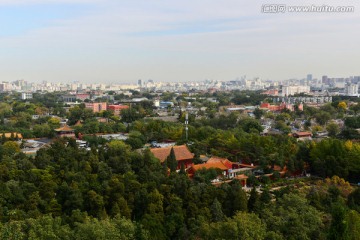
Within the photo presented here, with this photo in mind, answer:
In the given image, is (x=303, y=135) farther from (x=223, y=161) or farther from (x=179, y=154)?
(x=179, y=154)

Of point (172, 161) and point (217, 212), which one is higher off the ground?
point (172, 161)

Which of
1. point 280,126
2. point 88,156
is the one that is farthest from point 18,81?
point 88,156

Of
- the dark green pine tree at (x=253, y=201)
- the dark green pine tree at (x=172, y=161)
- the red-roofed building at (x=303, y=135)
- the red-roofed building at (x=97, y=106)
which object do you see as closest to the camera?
the dark green pine tree at (x=253, y=201)

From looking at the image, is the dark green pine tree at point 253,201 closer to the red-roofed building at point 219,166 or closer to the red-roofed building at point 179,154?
the red-roofed building at point 219,166

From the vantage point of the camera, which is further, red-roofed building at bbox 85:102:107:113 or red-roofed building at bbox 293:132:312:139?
red-roofed building at bbox 85:102:107:113

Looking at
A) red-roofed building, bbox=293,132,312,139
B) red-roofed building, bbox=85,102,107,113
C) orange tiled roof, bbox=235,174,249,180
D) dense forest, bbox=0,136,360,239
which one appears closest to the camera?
dense forest, bbox=0,136,360,239

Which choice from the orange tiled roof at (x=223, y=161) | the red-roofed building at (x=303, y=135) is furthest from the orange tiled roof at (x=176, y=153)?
the red-roofed building at (x=303, y=135)

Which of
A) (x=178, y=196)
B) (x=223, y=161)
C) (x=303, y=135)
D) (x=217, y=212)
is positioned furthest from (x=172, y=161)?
(x=303, y=135)

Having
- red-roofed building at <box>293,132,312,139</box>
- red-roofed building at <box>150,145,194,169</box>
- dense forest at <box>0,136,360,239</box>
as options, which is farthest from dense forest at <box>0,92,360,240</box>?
red-roofed building at <box>293,132,312,139</box>

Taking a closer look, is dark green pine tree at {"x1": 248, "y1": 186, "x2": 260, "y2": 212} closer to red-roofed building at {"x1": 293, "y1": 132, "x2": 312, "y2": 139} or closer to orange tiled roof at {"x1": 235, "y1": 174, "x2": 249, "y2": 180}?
orange tiled roof at {"x1": 235, "y1": 174, "x2": 249, "y2": 180}
